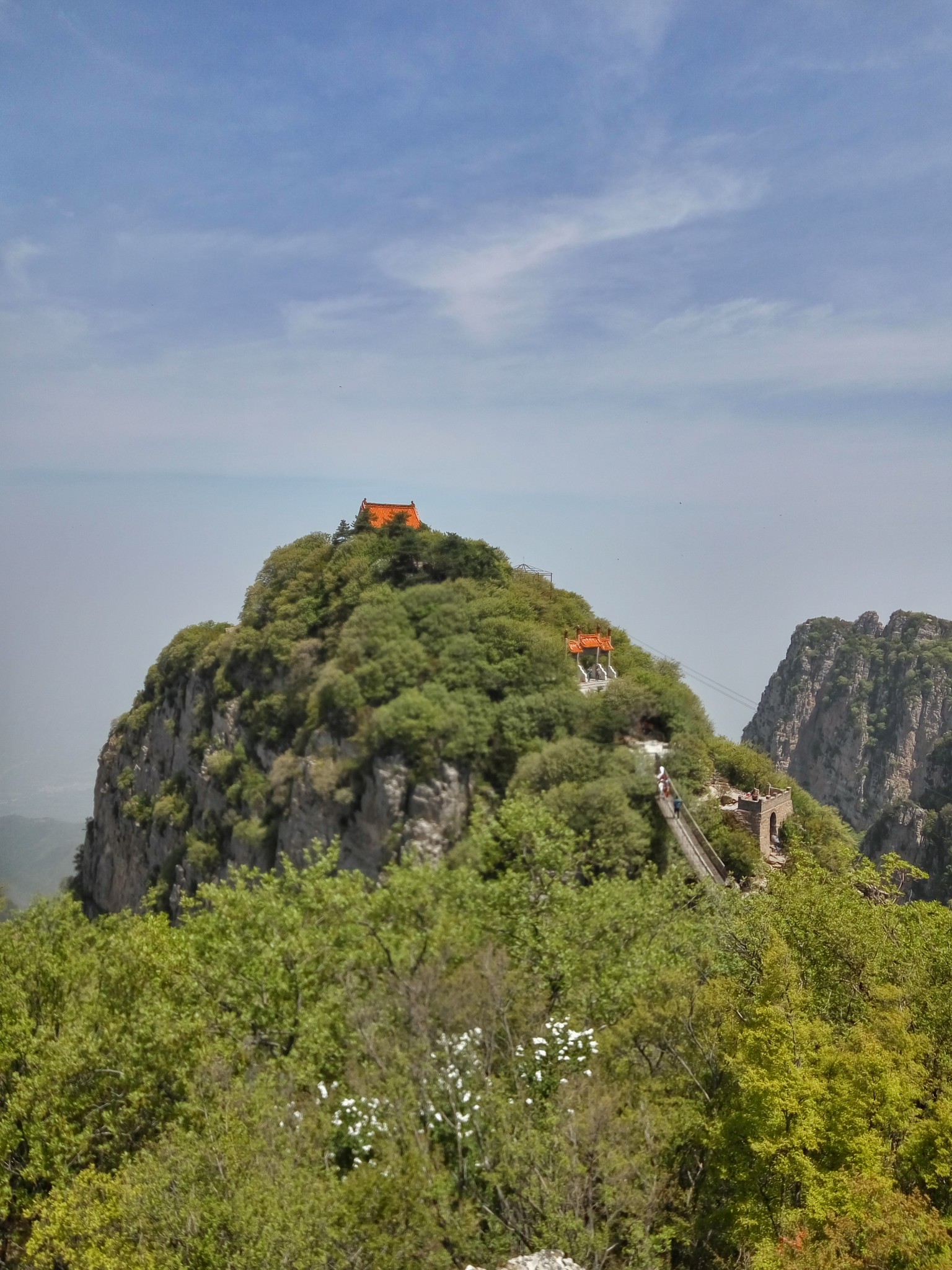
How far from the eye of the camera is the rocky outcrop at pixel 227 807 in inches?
1428

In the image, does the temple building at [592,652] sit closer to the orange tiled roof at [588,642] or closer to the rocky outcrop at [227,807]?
the orange tiled roof at [588,642]

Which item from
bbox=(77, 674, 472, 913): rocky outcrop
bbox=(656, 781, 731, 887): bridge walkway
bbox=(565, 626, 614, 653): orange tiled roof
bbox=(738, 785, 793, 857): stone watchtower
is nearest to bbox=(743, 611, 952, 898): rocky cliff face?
bbox=(565, 626, 614, 653): orange tiled roof

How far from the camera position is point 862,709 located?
141 m

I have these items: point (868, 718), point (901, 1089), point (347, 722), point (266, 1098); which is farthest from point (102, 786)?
point (868, 718)

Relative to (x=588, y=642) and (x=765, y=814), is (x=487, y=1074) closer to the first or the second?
(x=765, y=814)

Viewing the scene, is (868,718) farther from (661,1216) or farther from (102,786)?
(661,1216)

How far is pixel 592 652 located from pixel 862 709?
357 ft

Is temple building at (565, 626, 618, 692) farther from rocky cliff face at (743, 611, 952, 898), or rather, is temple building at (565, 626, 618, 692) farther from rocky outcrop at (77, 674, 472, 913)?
rocky cliff face at (743, 611, 952, 898)

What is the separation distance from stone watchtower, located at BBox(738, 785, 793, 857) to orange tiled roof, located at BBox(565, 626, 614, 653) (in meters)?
12.3

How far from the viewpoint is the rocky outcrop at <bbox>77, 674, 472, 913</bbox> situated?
3628 centimetres

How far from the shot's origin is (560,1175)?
40.5ft

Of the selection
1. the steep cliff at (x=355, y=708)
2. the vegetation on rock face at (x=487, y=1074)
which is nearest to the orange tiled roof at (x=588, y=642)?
the steep cliff at (x=355, y=708)

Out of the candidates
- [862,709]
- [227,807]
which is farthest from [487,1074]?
[862,709]

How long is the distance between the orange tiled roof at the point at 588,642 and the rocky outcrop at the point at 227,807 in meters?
11.2
